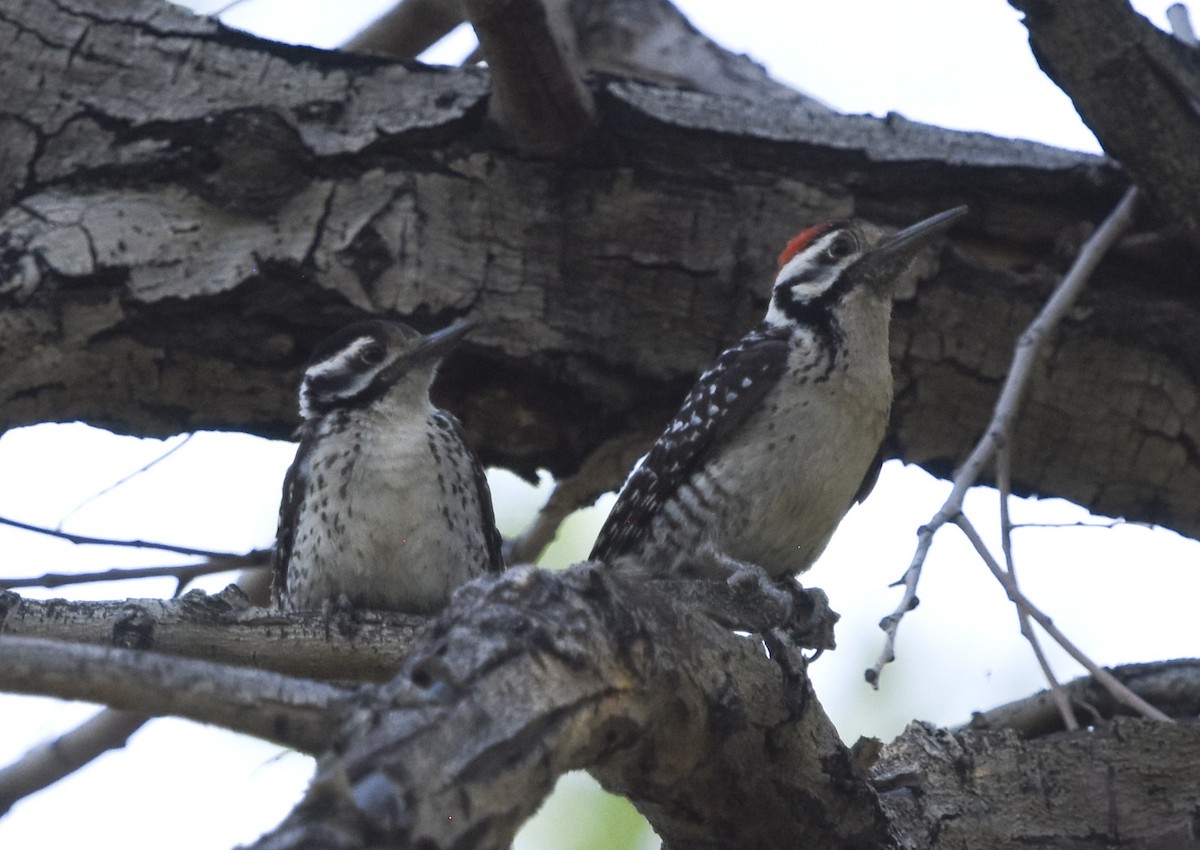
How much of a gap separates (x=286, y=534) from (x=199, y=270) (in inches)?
36.6

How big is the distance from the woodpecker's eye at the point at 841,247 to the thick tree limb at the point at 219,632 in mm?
2067

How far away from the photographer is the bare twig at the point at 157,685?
195 centimetres

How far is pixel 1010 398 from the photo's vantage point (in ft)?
13.8

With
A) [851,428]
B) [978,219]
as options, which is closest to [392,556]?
[851,428]

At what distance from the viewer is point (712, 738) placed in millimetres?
3074

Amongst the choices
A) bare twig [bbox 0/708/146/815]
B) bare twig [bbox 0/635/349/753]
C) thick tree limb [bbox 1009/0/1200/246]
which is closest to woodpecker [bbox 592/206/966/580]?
thick tree limb [bbox 1009/0/1200/246]

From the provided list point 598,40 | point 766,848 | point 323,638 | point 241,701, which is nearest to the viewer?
point 241,701

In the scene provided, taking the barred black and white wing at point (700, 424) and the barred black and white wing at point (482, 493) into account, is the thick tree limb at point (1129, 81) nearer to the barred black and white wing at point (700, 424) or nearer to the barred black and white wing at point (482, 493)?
the barred black and white wing at point (700, 424)

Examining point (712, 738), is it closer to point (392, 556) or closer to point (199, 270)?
point (392, 556)

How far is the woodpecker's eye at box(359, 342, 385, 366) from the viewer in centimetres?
489

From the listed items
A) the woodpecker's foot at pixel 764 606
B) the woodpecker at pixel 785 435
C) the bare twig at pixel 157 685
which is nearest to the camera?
the bare twig at pixel 157 685

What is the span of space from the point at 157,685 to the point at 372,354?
3002mm

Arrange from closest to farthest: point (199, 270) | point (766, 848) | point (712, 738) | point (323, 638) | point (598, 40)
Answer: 1. point (712, 738)
2. point (766, 848)
3. point (323, 638)
4. point (199, 270)
5. point (598, 40)

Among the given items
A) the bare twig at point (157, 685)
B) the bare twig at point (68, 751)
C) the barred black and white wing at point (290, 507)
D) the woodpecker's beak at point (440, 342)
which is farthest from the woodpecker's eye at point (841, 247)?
the bare twig at point (157, 685)
